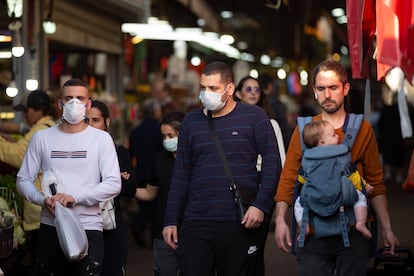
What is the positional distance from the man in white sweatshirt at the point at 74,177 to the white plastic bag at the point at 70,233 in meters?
0.12

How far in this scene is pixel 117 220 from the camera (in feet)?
26.5

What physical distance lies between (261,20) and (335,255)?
25789mm

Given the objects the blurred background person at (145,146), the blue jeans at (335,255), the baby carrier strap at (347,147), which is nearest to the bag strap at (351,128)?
the baby carrier strap at (347,147)

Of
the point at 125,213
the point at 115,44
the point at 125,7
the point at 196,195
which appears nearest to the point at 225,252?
the point at 196,195

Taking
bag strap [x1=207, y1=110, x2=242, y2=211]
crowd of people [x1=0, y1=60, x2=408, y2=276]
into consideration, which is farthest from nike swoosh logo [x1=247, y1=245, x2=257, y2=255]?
bag strap [x1=207, y1=110, x2=242, y2=211]

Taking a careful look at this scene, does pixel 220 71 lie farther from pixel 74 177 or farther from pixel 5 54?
pixel 5 54

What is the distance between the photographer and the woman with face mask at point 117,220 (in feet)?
26.3

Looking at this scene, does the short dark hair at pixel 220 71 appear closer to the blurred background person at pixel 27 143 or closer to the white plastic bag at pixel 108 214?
the white plastic bag at pixel 108 214

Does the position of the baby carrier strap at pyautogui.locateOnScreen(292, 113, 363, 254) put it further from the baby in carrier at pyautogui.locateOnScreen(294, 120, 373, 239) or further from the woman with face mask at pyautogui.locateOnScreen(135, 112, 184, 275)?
the woman with face mask at pyautogui.locateOnScreen(135, 112, 184, 275)

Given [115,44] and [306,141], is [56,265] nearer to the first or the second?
[306,141]

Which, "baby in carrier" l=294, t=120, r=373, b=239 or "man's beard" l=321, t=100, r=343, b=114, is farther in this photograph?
"man's beard" l=321, t=100, r=343, b=114

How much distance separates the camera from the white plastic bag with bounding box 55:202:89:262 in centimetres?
709

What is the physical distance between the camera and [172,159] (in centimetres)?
852

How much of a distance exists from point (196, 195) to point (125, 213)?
9351mm
